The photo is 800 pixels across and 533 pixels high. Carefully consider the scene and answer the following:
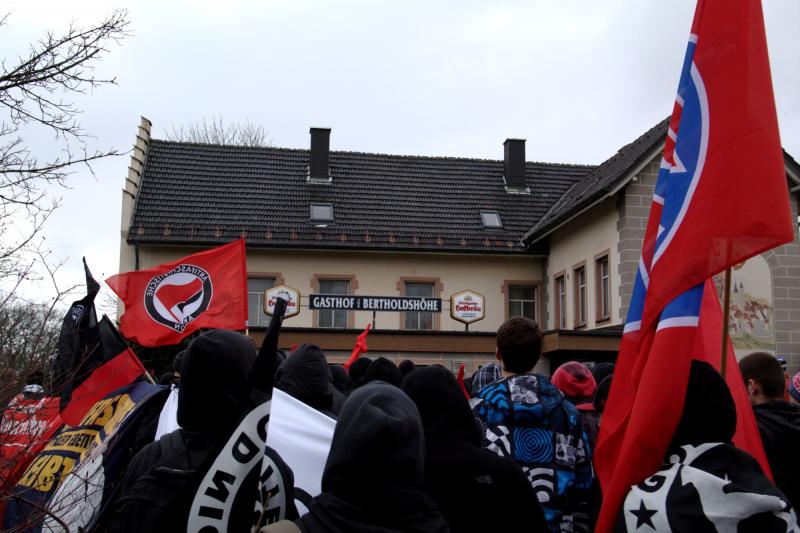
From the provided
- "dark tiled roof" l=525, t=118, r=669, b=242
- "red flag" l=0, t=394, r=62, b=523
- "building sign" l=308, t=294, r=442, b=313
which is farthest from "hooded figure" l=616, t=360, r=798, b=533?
"dark tiled roof" l=525, t=118, r=669, b=242

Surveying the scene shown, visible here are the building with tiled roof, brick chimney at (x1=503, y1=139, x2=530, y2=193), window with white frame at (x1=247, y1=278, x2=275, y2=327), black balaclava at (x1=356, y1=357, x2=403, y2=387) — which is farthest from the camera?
brick chimney at (x1=503, y1=139, x2=530, y2=193)

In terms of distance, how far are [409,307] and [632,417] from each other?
2112cm

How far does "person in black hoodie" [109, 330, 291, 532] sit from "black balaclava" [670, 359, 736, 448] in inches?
58.4

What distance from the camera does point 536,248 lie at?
29.2 m

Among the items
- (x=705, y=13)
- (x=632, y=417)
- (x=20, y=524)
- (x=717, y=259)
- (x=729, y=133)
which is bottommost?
(x=20, y=524)

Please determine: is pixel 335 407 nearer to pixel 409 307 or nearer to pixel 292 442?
pixel 292 442

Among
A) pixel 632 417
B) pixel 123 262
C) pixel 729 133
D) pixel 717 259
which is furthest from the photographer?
pixel 123 262

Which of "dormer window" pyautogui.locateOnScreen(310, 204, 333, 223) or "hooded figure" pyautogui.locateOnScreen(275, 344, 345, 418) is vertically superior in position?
"dormer window" pyautogui.locateOnScreen(310, 204, 333, 223)

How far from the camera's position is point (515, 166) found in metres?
32.8

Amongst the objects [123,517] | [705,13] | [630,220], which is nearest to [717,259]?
[705,13]

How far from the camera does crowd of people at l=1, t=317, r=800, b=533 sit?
2479 millimetres

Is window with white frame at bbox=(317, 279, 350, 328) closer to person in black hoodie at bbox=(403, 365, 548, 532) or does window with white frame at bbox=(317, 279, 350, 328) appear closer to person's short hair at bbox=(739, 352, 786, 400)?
person's short hair at bbox=(739, 352, 786, 400)

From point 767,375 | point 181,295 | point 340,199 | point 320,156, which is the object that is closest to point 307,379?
point 767,375

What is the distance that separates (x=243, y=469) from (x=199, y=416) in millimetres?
352
